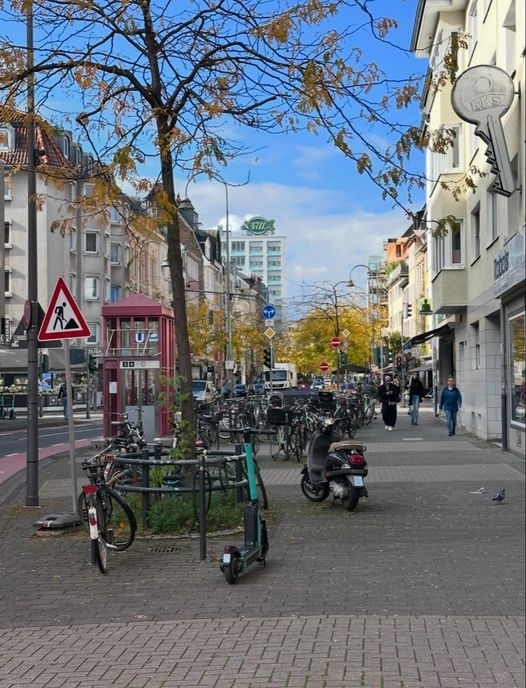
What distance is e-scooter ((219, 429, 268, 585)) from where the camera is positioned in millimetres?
6914

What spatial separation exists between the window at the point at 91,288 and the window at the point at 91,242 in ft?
7.46

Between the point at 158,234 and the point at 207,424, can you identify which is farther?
the point at 207,424

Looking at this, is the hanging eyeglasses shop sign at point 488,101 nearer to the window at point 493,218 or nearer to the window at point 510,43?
the window at point 510,43

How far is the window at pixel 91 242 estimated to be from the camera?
64.4 m

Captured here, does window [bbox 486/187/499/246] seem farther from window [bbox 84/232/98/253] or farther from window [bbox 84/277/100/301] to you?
window [bbox 84/232/98/253]

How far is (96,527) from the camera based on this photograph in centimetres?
754

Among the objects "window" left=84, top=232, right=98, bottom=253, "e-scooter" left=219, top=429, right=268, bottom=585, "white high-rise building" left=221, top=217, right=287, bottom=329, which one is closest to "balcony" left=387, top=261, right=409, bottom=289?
"window" left=84, top=232, right=98, bottom=253

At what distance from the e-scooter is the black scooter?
2613 mm

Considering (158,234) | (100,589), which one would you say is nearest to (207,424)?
(158,234)

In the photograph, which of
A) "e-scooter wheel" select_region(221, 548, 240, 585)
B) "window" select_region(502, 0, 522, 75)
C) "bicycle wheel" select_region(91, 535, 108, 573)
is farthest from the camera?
"bicycle wheel" select_region(91, 535, 108, 573)

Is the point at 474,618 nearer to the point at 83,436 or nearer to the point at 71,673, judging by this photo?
the point at 71,673

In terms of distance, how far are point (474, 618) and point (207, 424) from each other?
42.6 ft

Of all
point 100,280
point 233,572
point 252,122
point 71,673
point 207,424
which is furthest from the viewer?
point 100,280

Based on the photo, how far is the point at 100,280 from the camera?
211 feet
